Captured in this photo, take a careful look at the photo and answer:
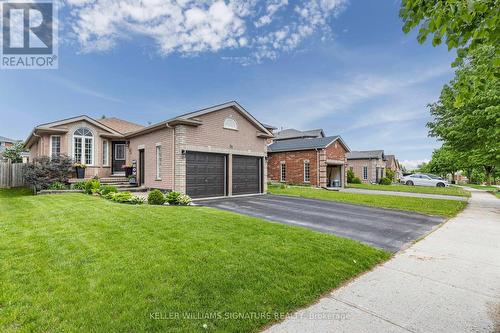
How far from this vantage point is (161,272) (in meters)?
3.70

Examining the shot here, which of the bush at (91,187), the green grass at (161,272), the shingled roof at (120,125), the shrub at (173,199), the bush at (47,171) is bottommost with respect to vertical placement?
the green grass at (161,272)

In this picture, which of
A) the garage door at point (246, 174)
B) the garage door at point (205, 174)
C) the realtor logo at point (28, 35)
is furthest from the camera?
the garage door at point (246, 174)

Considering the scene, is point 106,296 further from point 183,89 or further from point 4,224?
point 183,89

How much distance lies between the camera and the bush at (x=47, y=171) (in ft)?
41.8

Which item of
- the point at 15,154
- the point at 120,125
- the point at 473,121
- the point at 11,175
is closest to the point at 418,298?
the point at 473,121

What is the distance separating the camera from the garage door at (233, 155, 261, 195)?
1465cm

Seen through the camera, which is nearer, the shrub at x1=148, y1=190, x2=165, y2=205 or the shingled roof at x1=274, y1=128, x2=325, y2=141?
the shrub at x1=148, y1=190, x2=165, y2=205

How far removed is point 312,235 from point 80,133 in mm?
16469

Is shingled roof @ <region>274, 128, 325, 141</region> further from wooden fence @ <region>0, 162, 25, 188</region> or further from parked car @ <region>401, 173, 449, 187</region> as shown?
wooden fence @ <region>0, 162, 25, 188</region>

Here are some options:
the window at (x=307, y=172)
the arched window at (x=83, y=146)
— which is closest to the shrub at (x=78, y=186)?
the arched window at (x=83, y=146)

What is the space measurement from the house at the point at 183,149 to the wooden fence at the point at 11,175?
12.9ft

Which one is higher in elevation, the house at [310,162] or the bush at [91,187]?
the house at [310,162]

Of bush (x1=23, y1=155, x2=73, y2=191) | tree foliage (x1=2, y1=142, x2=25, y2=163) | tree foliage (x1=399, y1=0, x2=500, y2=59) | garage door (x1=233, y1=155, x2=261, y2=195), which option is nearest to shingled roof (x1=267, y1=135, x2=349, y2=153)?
garage door (x1=233, y1=155, x2=261, y2=195)

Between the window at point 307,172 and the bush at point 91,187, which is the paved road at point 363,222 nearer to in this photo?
the bush at point 91,187
